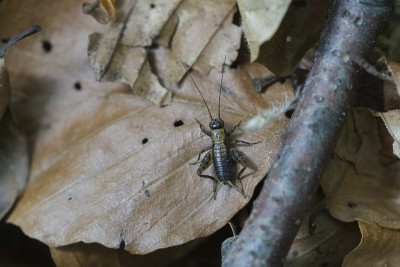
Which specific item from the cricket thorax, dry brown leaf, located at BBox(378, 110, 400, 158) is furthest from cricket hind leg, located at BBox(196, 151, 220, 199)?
dry brown leaf, located at BBox(378, 110, 400, 158)

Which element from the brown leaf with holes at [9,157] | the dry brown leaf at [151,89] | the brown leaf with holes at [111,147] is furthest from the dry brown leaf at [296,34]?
the brown leaf with holes at [9,157]

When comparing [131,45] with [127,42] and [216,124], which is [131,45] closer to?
[127,42]

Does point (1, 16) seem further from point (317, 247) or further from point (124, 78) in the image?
point (317, 247)

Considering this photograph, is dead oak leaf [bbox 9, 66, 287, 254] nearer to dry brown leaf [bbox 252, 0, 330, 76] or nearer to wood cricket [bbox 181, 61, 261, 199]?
wood cricket [bbox 181, 61, 261, 199]

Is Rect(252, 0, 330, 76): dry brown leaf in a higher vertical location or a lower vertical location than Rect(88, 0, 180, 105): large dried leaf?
higher

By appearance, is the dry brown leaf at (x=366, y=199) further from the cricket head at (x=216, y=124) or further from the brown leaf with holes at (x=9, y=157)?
the brown leaf with holes at (x=9, y=157)

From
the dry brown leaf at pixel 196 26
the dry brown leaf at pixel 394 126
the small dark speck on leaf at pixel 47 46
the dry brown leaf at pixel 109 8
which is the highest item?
the dry brown leaf at pixel 394 126
